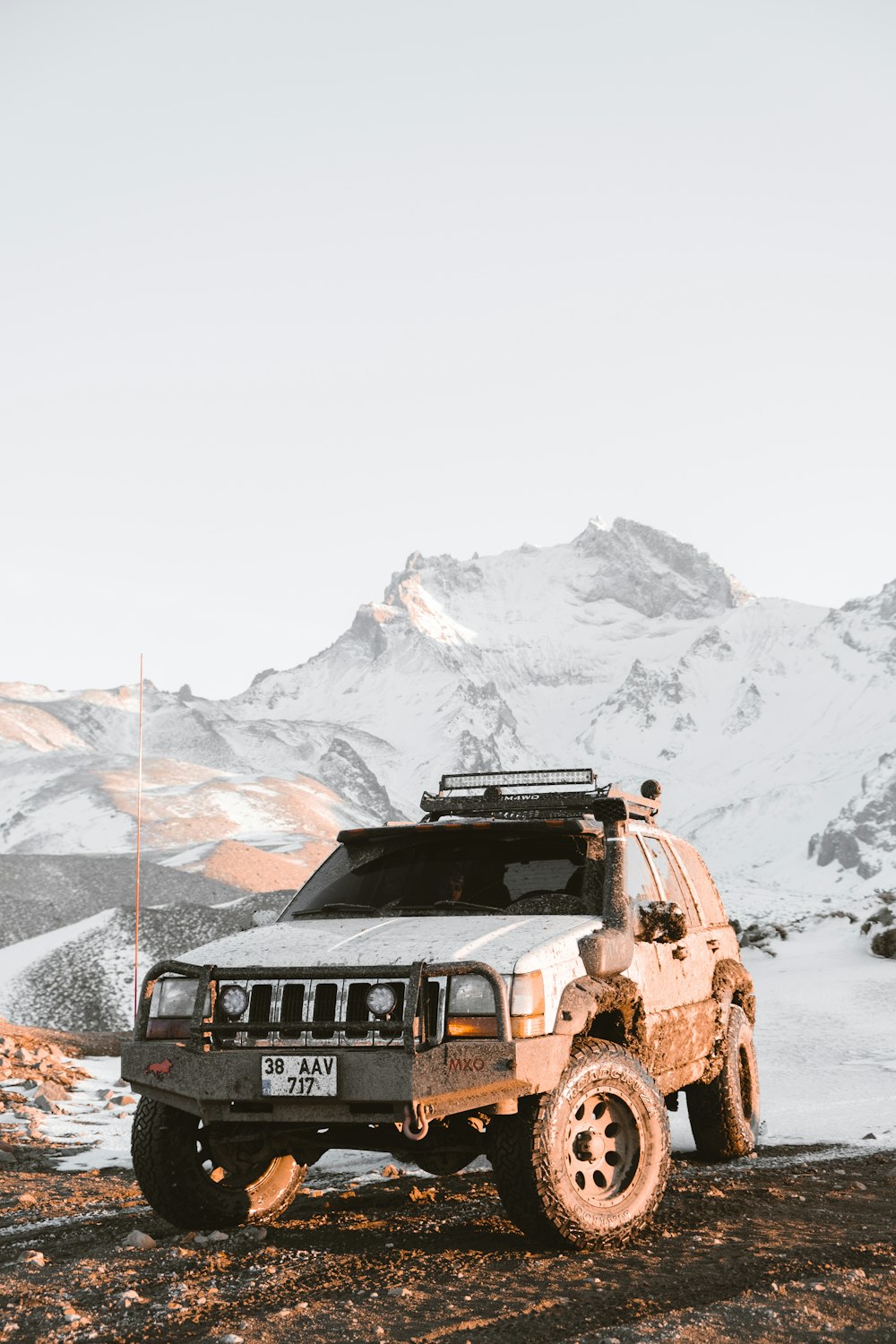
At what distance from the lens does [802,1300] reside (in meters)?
4.38

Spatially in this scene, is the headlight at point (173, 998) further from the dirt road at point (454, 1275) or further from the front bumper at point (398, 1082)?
the dirt road at point (454, 1275)

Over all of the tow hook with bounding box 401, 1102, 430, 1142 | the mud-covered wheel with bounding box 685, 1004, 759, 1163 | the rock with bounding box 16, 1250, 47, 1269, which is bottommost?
the rock with bounding box 16, 1250, 47, 1269

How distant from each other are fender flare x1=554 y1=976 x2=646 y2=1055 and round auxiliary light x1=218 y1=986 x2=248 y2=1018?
134cm

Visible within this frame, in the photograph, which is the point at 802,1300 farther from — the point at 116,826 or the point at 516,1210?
the point at 116,826

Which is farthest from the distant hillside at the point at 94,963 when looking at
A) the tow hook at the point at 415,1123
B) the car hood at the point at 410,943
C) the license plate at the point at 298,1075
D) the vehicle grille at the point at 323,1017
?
the tow hook at the point at 415,1123

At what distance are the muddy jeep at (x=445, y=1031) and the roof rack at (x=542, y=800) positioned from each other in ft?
0.13

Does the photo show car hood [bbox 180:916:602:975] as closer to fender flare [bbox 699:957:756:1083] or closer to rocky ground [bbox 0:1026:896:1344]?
rocky ground [bbox 0:1026:896:1344]

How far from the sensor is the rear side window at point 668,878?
703 centimetres

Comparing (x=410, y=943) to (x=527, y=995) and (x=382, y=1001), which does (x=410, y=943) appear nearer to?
(x=382, y=1001)

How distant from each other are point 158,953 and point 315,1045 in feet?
98.7

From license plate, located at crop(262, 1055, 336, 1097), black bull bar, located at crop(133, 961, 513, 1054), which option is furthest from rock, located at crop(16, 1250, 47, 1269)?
license plate, located at crop(262, 1055, 336, 1097)

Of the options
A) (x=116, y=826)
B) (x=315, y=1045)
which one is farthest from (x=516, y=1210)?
(x=116, y=826)

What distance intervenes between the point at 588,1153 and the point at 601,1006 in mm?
625

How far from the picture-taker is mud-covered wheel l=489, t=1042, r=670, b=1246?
5.00 metres
